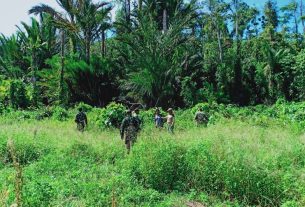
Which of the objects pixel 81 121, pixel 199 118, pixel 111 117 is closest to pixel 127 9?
pixel 111 117

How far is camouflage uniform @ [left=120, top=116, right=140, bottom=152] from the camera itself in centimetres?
1148

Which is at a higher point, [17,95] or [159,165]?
[17,95]

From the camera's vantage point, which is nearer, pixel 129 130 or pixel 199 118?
pixel 129 130

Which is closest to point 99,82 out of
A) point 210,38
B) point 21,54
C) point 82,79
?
point 82,79

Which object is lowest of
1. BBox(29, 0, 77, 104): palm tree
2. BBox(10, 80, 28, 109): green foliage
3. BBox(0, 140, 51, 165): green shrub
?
BBox(0, 140, 51, 165): green shrub

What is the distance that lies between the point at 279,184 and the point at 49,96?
2424 centimetres

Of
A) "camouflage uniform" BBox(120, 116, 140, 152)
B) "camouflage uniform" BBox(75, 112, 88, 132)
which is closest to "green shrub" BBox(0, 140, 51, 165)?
"camouflage uniform" BBox(120, 116, 140, 152)

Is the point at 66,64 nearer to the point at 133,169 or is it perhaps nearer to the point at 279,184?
the point at 133,169

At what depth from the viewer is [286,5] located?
1764 inches

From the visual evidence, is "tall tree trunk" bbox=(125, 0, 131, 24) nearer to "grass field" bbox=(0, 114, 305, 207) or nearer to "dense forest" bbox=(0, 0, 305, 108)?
"dense forest" bbox=(0, 0, 305, 108)

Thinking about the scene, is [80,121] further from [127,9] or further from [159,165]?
[127,9]

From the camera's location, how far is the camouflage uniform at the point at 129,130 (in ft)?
37.7

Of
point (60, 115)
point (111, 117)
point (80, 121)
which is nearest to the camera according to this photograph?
point (80, 121)

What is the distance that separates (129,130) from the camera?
11.6m
